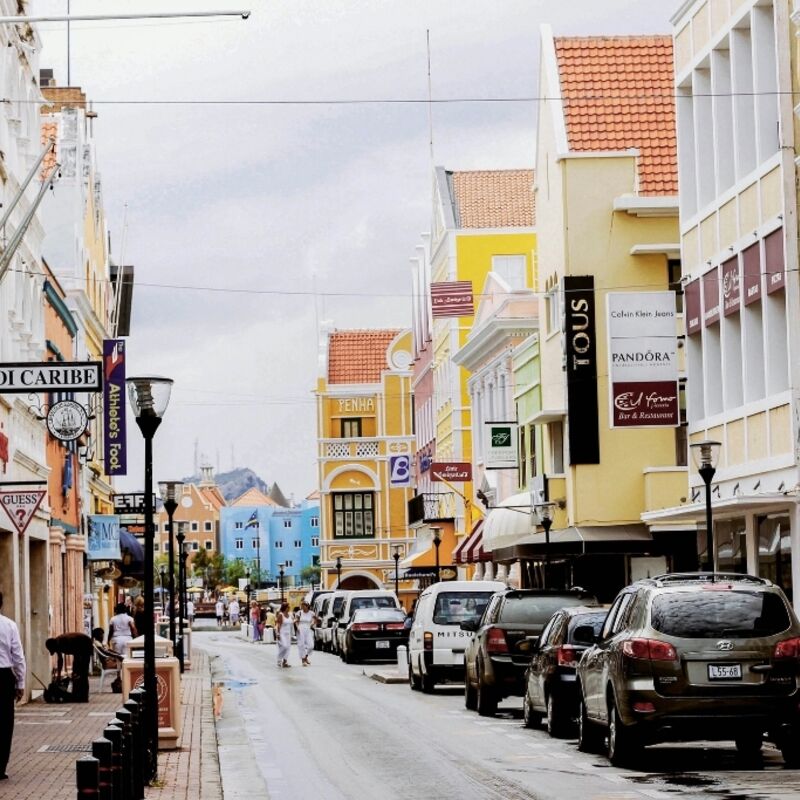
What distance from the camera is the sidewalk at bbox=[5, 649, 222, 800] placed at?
1709cm

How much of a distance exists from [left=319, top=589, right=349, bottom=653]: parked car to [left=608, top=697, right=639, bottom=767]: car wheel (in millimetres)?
41653

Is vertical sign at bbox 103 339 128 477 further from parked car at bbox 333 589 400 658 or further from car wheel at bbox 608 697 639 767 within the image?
car wheel at bbox 608 697 639 767

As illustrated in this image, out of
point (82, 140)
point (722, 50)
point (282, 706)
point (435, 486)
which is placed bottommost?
point (282, 706)

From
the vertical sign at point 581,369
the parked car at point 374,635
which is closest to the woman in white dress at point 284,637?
the parked car at point 374,635

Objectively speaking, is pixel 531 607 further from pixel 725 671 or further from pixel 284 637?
pixel 284 637

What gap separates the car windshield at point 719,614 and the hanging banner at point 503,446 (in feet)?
123

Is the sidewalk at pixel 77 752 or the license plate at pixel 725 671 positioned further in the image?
the license plate at pixel 725 671

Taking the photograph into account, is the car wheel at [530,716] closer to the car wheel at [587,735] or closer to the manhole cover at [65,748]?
the car wheel at [587,735]

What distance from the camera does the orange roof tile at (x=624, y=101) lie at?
4588cm

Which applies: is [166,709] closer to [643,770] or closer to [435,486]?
[643,770]

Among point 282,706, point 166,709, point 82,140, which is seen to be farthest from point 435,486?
point 166,709

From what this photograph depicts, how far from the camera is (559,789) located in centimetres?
1648

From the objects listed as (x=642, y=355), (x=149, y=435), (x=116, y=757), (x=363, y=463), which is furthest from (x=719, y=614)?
(x=363, y=463)

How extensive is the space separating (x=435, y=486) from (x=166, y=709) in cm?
5912
